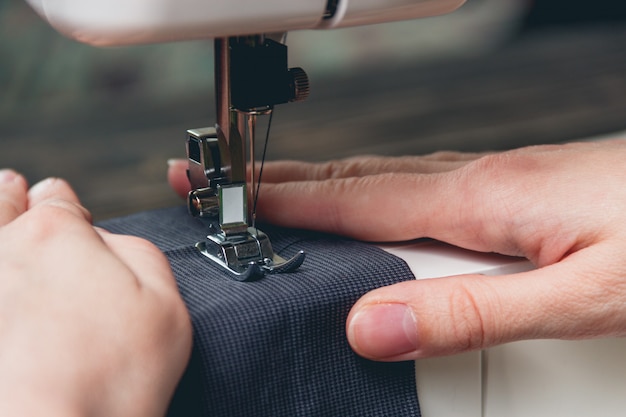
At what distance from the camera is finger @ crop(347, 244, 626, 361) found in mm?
526

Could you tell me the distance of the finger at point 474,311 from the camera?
0.53 m

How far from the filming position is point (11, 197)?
66 cm

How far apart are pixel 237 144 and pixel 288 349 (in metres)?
0.15

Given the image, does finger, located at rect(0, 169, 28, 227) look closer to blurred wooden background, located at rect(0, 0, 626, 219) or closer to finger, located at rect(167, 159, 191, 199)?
finger, located at rect(167, 159, 191, 199)

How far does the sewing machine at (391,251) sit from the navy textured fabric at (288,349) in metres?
0.02

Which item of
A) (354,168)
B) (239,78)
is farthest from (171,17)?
(354,168)

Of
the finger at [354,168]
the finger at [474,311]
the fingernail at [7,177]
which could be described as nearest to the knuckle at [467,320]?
the finger at [474,311]

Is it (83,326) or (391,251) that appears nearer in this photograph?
(83,326)

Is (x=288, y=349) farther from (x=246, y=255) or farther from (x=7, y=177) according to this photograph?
(x=7, y=177)

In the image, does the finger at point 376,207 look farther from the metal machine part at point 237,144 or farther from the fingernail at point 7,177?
the fingernail at point 7,177

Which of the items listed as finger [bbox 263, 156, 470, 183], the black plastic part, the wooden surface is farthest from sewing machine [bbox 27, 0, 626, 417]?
the wooden surface

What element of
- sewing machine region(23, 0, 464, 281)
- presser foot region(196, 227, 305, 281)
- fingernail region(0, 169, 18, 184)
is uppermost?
sewing machine region(23, 0, 464, 281)

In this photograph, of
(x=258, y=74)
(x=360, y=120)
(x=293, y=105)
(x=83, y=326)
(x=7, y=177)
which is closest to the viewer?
(x=83, y=326)

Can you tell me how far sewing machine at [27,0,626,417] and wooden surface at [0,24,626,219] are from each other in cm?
164
